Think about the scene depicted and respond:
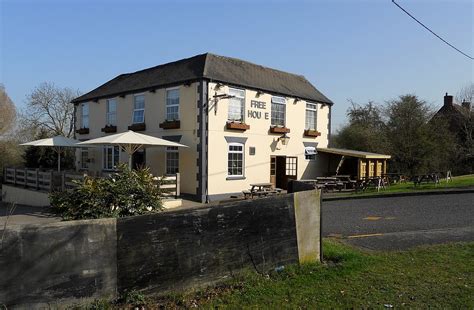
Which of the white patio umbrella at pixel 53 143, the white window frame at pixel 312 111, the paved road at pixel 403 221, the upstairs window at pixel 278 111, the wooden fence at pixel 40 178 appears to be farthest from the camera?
the white window frame at pixel 312 111

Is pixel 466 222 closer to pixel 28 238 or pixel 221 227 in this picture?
pixel 221 227

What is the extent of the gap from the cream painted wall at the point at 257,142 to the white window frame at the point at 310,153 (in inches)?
9.2

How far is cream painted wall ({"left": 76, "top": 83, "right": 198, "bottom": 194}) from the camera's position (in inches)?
704

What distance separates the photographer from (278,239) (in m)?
5.89

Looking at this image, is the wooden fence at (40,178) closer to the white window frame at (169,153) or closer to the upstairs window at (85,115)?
the white window frame at (169,153)

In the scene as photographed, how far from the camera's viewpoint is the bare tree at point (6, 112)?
123ft

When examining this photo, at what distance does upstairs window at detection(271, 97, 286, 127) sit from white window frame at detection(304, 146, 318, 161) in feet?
8.48

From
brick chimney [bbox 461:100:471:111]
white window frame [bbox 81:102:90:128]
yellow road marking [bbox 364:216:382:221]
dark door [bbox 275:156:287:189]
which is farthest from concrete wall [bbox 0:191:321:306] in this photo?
brick chimney [bbox 461:100:471:111]

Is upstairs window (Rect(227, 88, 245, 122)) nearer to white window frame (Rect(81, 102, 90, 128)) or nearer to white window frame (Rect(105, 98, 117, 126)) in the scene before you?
white window frame (Rect(105, 98, 117, 126))

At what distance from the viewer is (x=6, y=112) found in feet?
125

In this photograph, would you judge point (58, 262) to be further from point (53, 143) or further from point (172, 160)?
point (53, 143)

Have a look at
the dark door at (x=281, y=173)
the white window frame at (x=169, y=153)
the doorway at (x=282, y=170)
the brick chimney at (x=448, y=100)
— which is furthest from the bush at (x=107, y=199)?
the brick chimney at (x=448, y=100)

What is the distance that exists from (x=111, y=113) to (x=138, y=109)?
2852 millimetres

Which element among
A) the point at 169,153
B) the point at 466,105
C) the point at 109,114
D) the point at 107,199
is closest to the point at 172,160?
the point at 169,153
